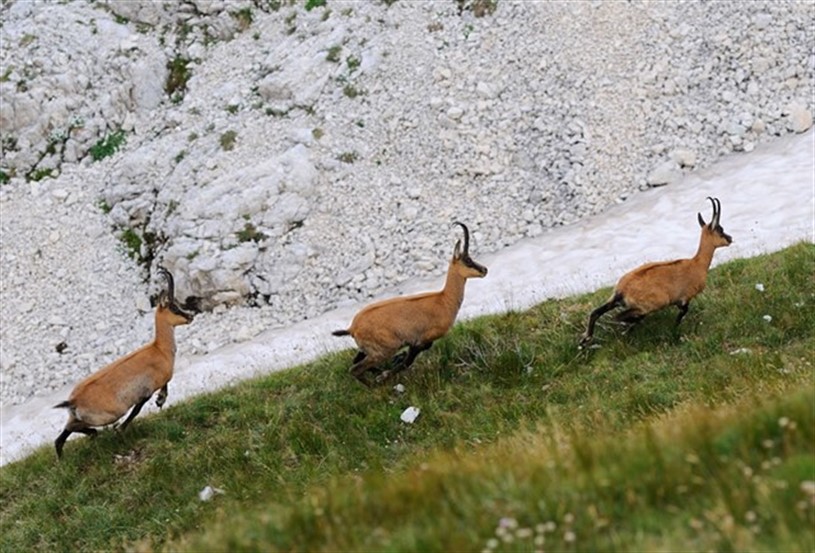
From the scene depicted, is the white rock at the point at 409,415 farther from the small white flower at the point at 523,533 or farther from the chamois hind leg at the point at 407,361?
the small white flower at the point at 523,533

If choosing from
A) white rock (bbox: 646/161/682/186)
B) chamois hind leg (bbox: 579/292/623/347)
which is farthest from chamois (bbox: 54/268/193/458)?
white rock (bbox: 646/161/682/186)

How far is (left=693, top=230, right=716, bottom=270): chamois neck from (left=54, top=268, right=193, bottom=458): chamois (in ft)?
24.6

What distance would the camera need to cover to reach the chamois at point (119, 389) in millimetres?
11812

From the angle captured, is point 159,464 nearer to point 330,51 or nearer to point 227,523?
point 227,523

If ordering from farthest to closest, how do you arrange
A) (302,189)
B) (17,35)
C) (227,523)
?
(17,35) → (302,189) → (227,523)

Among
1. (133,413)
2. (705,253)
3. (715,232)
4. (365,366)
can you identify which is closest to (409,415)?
(365,366)

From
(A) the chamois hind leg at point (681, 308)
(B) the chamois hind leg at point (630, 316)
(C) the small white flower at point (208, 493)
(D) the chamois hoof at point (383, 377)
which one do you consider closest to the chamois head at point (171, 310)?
(D) the chamois hoof at point (383, 377)

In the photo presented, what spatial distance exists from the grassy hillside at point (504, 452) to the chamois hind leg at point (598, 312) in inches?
8.4

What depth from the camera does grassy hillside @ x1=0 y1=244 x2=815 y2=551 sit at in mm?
4578

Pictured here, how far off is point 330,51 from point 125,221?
7976mm

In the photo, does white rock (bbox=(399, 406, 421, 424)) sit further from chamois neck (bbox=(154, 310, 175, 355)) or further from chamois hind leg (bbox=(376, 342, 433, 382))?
chamois neck (bbox=(154, 310, 175, 355))

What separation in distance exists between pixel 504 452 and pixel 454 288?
18.9 ft

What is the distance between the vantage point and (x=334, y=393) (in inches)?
485

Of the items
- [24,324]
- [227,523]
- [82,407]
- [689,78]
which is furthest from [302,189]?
[227,523]
